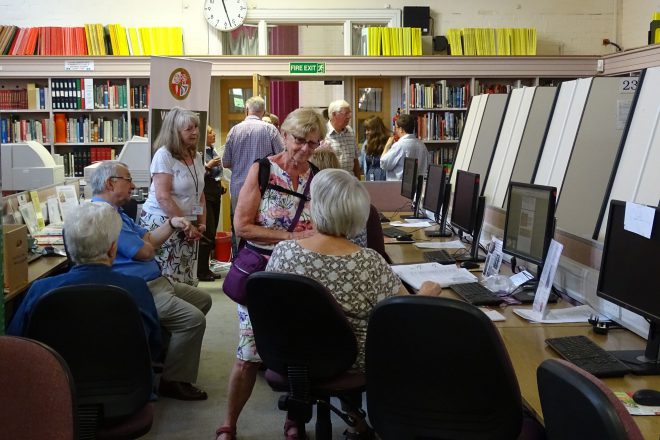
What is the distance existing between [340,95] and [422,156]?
2.77 meters

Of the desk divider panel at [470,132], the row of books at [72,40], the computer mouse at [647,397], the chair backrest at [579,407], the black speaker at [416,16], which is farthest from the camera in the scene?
the black speaker at [416,16]

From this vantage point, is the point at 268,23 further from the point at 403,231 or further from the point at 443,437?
the point at 443,437

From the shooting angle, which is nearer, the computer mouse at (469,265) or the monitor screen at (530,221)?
the monitor screen at (530,221)

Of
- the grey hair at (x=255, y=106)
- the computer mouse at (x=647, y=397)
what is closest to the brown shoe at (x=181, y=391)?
the computer mouse at (x=647, y=397)

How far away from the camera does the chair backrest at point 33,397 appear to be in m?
1.68

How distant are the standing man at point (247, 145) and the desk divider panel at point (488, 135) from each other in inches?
71.6

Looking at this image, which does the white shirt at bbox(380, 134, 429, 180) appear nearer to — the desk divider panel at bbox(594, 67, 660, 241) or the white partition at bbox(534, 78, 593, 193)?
the white partition at bbox(534, 78, 593, 193)

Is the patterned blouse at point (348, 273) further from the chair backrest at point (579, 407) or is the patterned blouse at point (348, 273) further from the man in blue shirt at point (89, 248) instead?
the chair backrest at point (579, 407)

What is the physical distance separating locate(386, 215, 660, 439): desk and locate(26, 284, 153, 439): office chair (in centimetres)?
131

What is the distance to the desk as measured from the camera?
6.34ft

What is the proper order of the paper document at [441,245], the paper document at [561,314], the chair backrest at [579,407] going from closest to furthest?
1. the chair backrest at [579,407]
2. the paper document at [561,314]
3. the paper document at [441,245]

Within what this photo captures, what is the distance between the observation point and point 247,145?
6312mm

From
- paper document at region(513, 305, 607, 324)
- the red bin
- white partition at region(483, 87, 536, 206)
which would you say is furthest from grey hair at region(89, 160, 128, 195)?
the red bin

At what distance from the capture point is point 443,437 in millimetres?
2082
